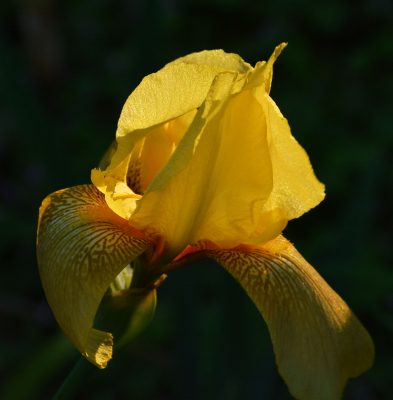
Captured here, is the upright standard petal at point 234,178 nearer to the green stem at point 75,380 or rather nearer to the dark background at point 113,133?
the green stem at point 75,380

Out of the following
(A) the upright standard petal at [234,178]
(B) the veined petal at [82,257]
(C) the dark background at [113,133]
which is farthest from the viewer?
(C) the dark background at [113,133]

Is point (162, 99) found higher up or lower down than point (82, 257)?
higher up

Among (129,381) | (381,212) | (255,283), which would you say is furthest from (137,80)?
(381,212)

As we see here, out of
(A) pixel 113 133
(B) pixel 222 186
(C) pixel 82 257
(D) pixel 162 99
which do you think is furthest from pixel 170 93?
(A) pixel 113 133

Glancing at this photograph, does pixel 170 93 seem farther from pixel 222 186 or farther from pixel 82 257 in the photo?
pixel 82 257

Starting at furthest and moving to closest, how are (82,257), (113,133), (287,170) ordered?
(113,133) < (287,170) < (82,257)

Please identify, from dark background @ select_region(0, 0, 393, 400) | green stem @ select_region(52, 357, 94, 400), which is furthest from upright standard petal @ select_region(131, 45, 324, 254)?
dark background @ select_region(0, 0, 393, 400)

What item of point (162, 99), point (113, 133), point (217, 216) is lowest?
point (113, 133)

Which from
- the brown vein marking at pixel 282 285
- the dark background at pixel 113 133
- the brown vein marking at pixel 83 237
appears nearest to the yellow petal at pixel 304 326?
the brown vein marking at pixel 282 285
